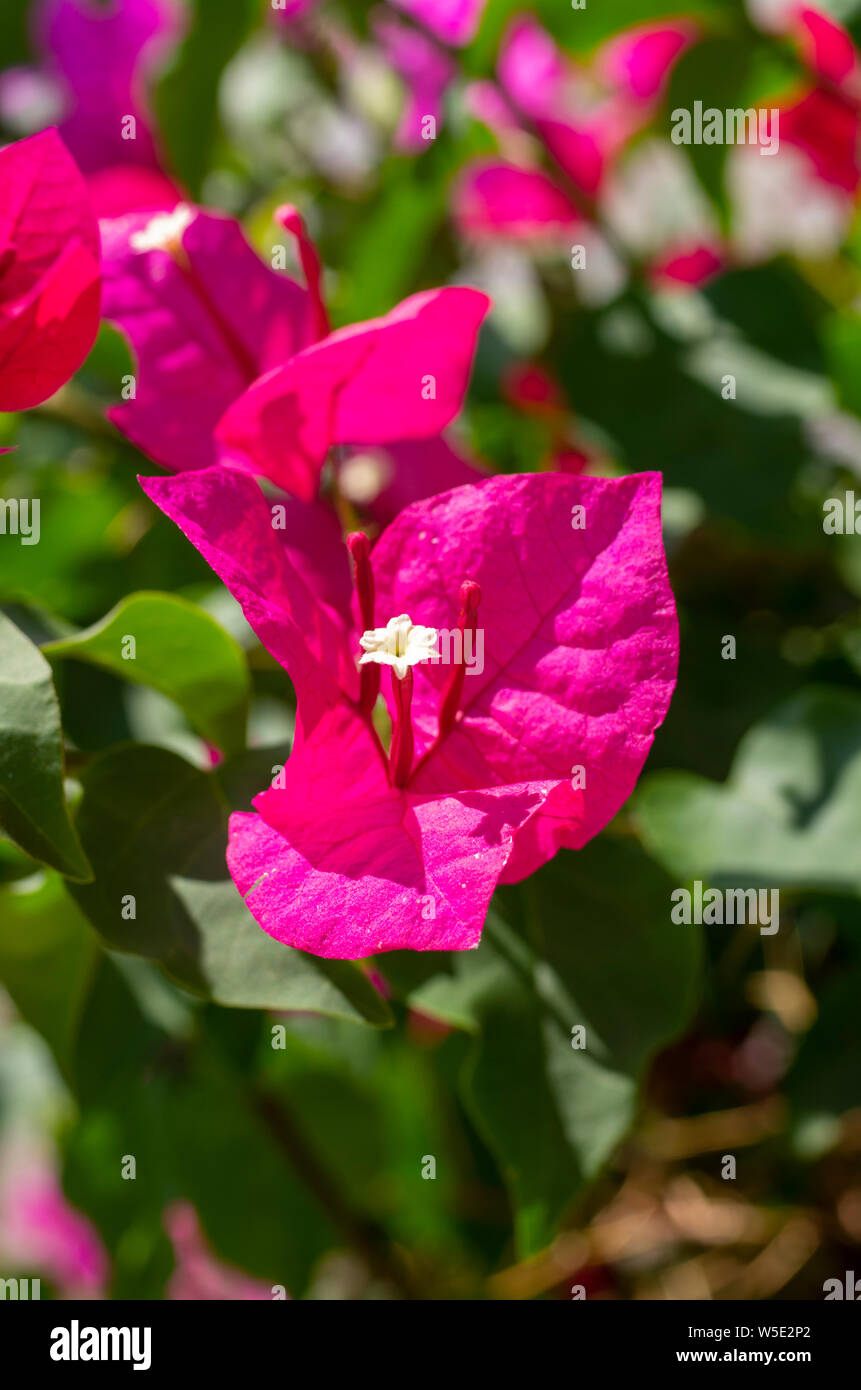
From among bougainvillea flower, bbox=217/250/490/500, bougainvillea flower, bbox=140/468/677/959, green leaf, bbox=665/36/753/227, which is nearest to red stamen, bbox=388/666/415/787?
bougainvillea flower, bbox=140/468/677/959

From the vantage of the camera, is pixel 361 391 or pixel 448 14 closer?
pixel 361 391

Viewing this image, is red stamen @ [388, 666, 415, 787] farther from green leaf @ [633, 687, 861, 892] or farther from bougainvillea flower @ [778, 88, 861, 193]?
bougainvillea flower @ [778, 88, 861, 193]

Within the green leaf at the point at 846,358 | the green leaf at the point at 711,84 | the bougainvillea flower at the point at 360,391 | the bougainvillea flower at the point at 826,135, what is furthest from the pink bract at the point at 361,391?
the bougainvillea flower at the point at 826,135

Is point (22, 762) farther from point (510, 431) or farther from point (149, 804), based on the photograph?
point (510, 431)

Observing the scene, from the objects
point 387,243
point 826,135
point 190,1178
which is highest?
point 826,135
